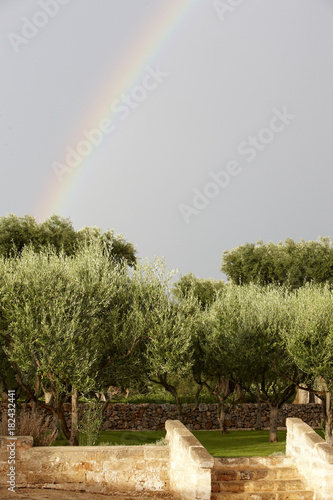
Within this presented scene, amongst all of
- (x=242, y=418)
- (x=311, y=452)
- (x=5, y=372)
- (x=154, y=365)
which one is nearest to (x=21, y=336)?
(x=154, y=365)

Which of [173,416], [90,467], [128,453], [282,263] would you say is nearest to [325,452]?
[128,453]

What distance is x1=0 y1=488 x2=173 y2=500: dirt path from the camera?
13.0 metres

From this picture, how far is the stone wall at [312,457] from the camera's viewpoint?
13812 millimetres

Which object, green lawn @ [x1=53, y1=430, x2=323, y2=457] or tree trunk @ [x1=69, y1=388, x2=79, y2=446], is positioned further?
green lawn @ [x1=53, y1=430, x2=323, y2=457]

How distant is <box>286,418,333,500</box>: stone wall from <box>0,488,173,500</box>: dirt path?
407 centimetres

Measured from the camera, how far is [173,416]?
38.2 m

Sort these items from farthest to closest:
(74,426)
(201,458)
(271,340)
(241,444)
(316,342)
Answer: (271,340)
(241,444)
(316,342)
(74,426)
(201,458)

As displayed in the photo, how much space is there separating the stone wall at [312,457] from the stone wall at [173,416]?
21678mm

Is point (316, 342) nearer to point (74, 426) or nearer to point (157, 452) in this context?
point (74, 426)

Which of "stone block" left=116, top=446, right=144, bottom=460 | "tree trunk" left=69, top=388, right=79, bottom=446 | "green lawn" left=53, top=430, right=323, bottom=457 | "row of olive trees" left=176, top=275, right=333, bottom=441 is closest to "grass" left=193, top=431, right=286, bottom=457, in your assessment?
"green lawn" left=53, top=430, right=323, bottom=457

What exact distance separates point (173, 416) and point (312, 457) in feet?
81.3

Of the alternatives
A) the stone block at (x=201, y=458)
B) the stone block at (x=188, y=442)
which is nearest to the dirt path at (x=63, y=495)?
the stone block at (x=188, y=442)

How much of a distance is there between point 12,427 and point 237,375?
21052 millimetres

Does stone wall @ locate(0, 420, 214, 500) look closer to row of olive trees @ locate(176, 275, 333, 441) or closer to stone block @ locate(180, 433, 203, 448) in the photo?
stone block @ locate(180, 433, 203, 448)
